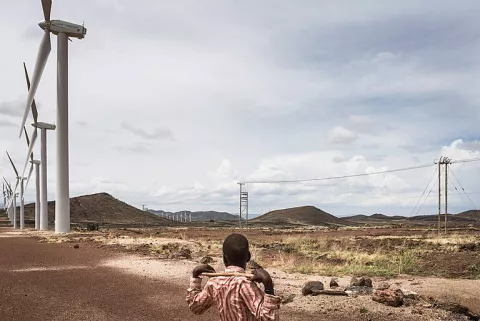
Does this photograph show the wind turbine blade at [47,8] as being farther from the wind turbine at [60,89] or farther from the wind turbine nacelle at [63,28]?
the wind turbine nacelle at [63,28]

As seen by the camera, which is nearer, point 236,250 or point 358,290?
point 236,250

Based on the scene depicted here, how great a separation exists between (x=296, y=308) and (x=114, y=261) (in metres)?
12.5

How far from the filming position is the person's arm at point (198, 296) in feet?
14.2

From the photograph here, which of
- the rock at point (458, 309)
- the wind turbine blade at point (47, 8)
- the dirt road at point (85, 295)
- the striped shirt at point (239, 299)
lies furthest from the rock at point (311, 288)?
the wind turbine blade at point (47, 8)

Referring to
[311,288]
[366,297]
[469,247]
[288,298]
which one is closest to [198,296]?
[288,298]

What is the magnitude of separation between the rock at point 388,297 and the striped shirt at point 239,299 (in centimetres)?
873

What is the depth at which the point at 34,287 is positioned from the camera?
15.2 meters

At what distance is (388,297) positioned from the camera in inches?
471

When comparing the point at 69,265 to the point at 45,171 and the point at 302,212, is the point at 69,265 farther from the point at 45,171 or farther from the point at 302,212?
the point at 302,212

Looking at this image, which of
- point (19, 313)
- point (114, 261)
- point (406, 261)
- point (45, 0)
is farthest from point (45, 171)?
point (19, 313)

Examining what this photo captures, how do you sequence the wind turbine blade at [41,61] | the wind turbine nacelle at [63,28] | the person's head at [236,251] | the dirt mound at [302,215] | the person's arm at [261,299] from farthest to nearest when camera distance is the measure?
the dirt mound at [302,215] → the wind turbine nacelle at [63,28] → the wind turbine blade at [41,61] → the person's head at [236,251] → the person's arm at [261,299]

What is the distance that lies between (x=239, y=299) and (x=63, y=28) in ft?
158

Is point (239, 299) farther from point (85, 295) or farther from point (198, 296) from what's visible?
point (85, 295)

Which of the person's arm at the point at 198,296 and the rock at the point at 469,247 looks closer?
the person's arm at the point at 198,296
